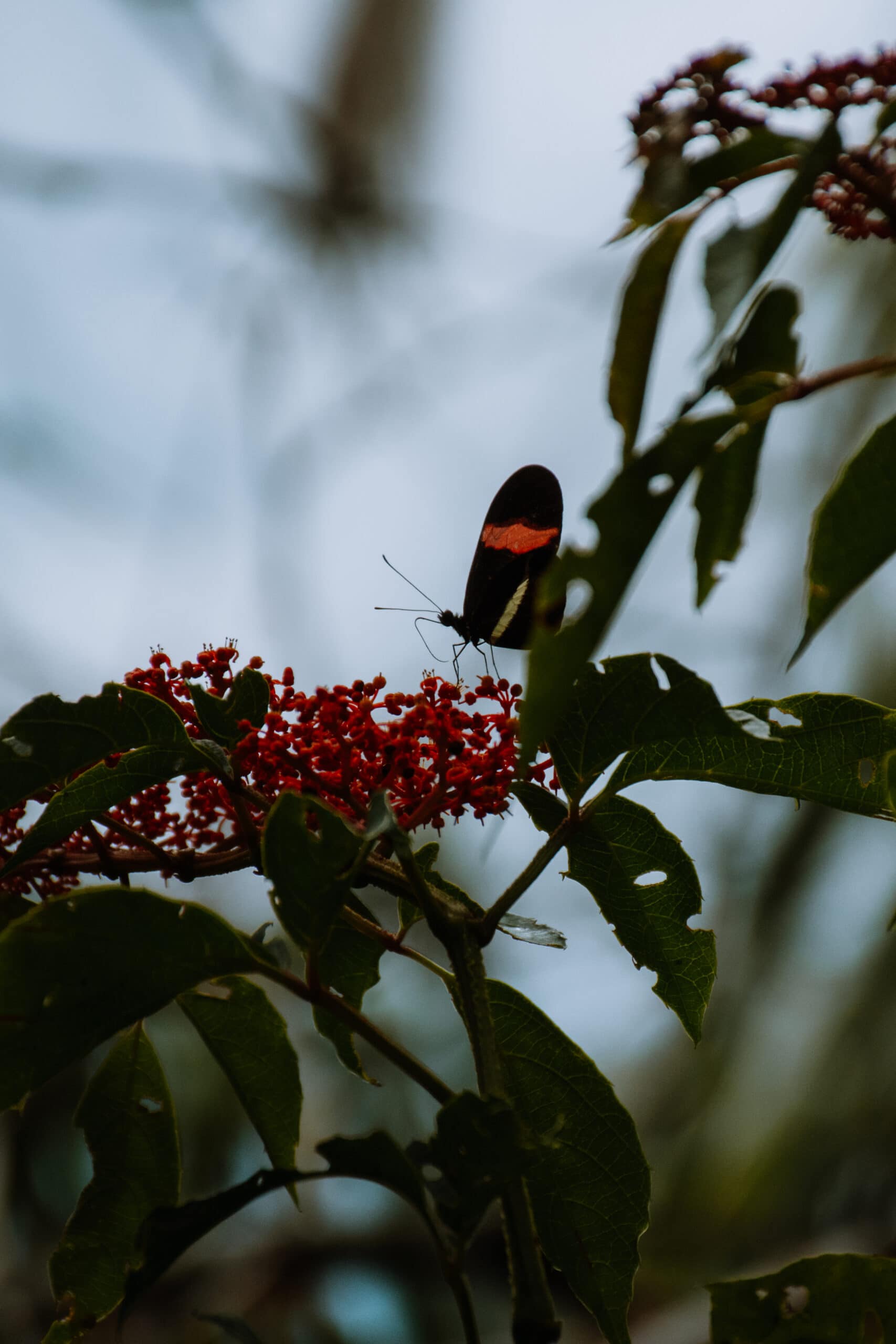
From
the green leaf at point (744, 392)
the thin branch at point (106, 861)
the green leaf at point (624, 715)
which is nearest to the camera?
the green leaf at point (744, 392)

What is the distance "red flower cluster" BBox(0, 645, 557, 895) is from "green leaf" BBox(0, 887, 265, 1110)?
0.87 ft

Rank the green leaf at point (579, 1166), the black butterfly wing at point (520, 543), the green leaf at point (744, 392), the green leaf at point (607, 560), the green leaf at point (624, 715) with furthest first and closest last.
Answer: the black butterfly wing at point (520, 543) → the green leaf at point (579, 1166) → the green leaf at point (624, 715) → the green leaf at point (744, 392) → the green leaf at point (607, 560)

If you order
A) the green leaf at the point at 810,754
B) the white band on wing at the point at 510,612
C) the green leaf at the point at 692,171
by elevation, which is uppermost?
the white band on wing at the point at 510,612

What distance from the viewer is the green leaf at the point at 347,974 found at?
1.35m

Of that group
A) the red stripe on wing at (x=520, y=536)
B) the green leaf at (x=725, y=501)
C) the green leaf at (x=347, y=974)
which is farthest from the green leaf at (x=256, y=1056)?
the red stripe on wing at (x=520, y=536)

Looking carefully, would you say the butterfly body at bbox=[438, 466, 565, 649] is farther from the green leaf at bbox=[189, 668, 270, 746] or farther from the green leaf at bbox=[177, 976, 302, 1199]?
the green leaf at bbox=[177, 976, 302, 1199]

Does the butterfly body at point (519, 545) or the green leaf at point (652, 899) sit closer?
the green leaf at point (652, 899)

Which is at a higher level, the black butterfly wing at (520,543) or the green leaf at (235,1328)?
the black butterfly wing at (520,543)

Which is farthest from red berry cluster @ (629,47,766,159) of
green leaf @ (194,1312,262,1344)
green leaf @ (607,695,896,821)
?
green leaf @ (194,1312,262,1344)

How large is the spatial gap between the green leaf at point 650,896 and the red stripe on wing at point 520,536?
2.29 ft

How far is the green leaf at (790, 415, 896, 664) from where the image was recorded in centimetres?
94

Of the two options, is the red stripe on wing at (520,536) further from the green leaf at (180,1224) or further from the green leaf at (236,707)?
the green leaf at (180,1224)

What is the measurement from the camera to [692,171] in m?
0.96

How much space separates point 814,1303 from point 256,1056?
0.66m
